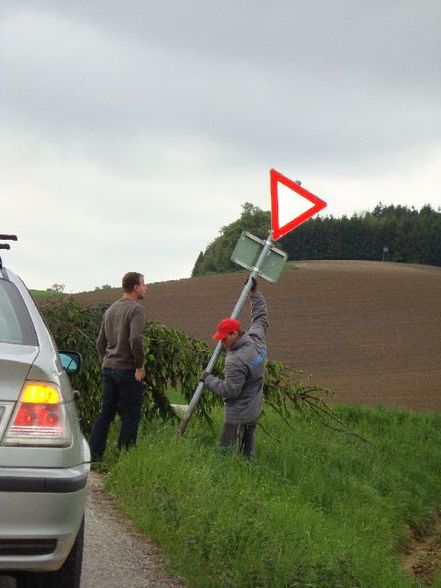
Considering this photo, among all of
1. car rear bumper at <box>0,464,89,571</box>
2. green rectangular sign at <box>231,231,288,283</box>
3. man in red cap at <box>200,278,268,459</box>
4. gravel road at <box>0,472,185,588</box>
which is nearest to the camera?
car rear bumper at <box>0,464,89,571</box>

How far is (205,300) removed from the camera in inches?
2379

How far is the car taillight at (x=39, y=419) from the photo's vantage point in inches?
180

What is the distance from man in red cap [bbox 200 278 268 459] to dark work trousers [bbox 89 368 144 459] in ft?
2.22

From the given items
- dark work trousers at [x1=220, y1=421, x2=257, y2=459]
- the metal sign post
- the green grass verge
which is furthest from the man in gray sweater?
the green grass verge

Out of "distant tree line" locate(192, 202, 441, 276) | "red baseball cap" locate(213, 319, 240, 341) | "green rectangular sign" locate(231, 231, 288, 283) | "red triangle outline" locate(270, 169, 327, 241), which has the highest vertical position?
"distant tree line" locate(192, 202, 441, 276)

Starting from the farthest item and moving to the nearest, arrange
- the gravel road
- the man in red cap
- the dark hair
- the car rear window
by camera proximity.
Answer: the man in red cap < the dark hair < the gravel road < the car rear window

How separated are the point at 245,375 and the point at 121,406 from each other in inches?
44.1

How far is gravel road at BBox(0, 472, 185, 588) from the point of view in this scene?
647 centimetres

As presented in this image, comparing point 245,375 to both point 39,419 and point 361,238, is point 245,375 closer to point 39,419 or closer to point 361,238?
point 39,419

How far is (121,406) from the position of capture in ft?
36.0

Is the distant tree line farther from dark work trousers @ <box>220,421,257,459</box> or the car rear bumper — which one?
the car rear bumper

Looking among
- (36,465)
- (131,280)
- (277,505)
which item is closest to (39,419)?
(36,465)

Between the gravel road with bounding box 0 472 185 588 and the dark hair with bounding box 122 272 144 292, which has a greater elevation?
the dark hair with bounding box 122 272 144 292

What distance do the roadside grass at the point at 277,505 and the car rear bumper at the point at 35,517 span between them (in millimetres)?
2023
